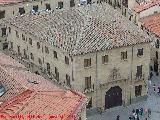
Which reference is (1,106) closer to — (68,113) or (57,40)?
(68,113)

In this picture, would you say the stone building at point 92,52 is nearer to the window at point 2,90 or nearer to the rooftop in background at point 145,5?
the rooftop in background at point 145,5

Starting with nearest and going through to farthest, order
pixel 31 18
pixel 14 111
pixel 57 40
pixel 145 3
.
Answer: pixel 14 111
pixel 57 40
pixel 31 18
pixel 145 3

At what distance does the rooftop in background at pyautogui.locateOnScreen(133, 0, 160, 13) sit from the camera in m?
106

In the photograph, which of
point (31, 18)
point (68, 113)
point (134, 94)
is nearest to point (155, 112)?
point (134, 94)

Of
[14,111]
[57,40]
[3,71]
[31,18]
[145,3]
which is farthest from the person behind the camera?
[145,3]

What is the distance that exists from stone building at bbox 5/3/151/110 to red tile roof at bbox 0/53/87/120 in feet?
59.1

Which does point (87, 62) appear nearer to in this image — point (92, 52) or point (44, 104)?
point (92, 52)

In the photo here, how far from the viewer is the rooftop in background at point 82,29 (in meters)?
84.0

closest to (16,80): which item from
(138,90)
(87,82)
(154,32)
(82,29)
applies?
(87,82)

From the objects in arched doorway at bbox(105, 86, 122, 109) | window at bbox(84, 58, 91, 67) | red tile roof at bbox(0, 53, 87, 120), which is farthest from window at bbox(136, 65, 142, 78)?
red tile roof at bbox(0, 53, 87, 120)

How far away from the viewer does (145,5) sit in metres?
107

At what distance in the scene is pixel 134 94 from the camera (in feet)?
295

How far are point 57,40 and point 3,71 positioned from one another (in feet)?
66.5

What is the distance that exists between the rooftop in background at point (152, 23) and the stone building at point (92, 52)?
1129cm
